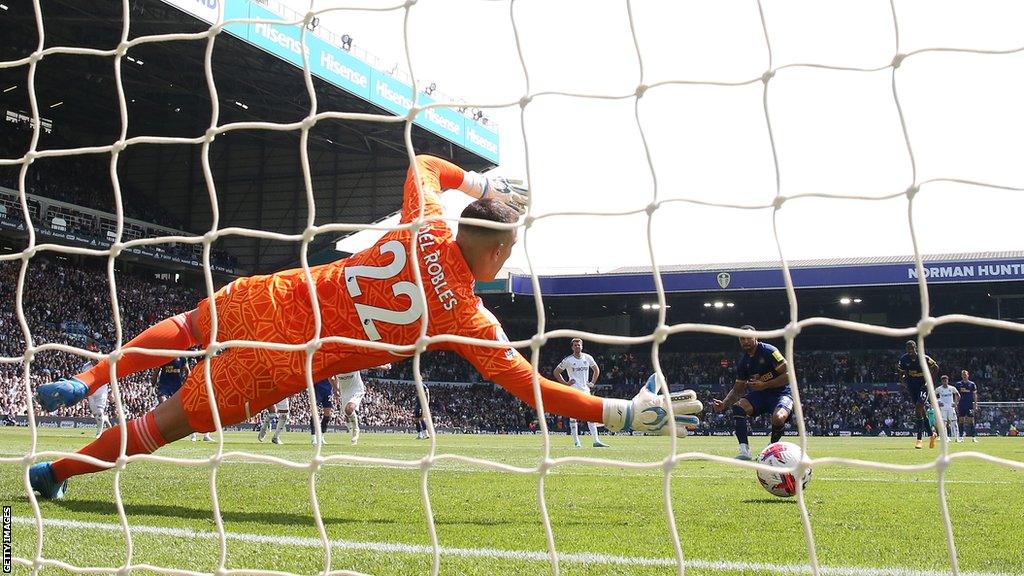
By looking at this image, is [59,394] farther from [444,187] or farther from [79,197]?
[79,197]

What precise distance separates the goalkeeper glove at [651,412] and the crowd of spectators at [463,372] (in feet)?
72.3

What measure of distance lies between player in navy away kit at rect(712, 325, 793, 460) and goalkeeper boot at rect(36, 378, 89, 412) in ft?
20.7

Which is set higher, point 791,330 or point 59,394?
point 791,330

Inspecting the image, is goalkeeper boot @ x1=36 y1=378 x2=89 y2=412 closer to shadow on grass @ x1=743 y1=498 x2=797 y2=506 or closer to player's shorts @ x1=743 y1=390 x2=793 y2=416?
shadow on grass @ x1=743 y1=498 x2=797 y2=506

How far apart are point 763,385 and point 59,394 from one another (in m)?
7.05

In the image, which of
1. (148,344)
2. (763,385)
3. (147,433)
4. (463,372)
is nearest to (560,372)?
(763,385)

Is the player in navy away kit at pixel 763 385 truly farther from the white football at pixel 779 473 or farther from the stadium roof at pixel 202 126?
the stadium roof at pixel 202 126

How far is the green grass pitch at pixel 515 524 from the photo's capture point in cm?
333

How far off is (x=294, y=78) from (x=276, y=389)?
78.0 feet

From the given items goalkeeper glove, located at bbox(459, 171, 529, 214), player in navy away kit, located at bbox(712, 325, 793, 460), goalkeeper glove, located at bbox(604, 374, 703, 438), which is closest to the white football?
goalkeeper glove, located at bbox(604, 374, 703, 438)

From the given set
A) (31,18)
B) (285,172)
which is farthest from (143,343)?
(285,172)

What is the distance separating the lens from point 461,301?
4207 millimetres

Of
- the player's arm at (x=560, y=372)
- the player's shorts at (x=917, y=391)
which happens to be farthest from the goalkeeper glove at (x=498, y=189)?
the player's shorts at (x=917, y=391)

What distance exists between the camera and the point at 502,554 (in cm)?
351
